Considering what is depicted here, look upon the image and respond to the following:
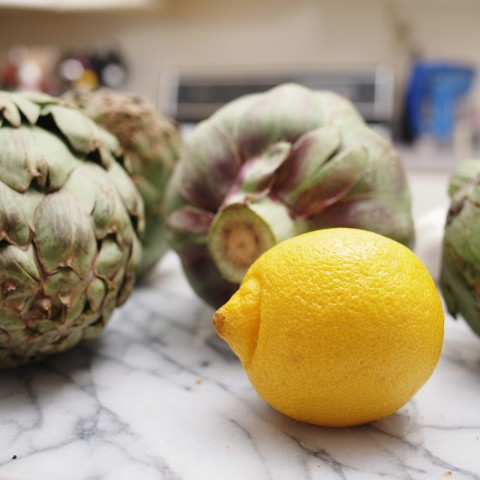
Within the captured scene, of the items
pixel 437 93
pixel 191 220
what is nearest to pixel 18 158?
pixel 191 220

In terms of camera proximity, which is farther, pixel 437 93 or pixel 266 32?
pixel 266 32

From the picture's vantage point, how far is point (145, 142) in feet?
2.52

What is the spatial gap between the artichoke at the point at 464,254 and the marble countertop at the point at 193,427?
6 centimetres

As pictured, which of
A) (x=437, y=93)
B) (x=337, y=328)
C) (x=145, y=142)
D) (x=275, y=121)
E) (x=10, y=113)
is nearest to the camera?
(x=337, y=328)

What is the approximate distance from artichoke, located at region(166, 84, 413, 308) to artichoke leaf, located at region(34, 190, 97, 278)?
136mm

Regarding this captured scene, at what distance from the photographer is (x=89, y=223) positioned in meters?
0.53

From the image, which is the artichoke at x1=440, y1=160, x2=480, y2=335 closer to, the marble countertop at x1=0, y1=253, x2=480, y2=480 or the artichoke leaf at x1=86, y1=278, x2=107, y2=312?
the marble countertop at x1=0, y1=253, x2=480, y2=480

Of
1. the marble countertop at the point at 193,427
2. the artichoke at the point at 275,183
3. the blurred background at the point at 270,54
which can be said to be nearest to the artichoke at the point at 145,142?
the artichoke at the point at 275,183

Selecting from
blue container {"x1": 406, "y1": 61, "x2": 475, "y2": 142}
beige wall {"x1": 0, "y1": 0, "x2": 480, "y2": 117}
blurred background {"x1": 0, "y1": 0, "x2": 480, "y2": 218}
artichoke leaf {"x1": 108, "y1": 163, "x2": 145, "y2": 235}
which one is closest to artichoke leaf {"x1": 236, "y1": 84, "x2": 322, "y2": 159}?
artichoke leaf {"x1": 108, "y1": 163, "x2": 145, "y2": 235}

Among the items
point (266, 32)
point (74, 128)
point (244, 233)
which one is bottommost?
point (266, 32)

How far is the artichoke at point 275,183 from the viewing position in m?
0.61

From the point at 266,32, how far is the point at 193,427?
197 cm

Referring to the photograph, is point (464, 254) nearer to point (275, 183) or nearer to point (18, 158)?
point (275, 183)

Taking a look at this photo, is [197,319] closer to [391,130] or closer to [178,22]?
[391,130]
